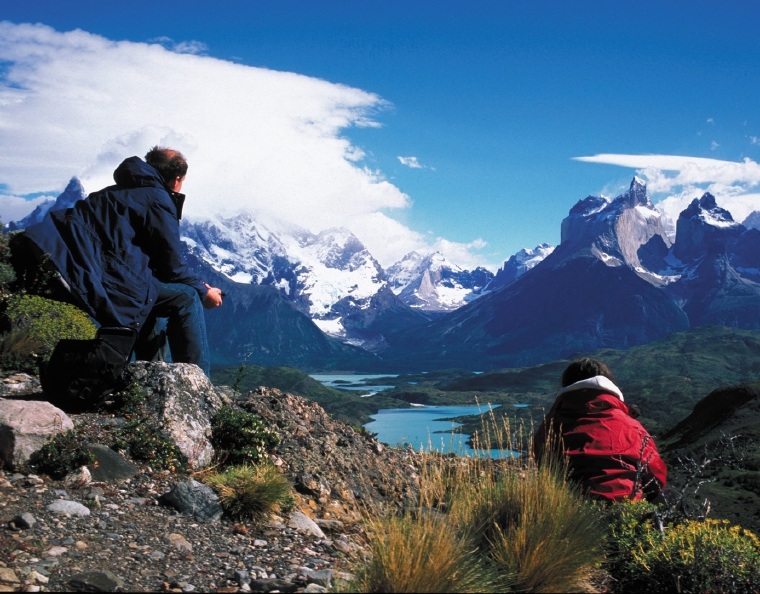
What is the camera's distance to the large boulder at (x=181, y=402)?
8.20 metres

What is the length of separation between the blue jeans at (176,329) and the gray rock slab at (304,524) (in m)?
2.92

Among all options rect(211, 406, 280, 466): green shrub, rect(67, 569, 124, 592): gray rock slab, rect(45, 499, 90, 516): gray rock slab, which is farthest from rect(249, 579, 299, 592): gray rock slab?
rect(211, 406, 280, 466): green shrub

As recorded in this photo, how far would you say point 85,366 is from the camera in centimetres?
768

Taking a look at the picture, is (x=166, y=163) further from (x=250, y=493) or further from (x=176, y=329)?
(x=250, y=493)

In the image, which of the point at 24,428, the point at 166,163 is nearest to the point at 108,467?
the point at 24,428

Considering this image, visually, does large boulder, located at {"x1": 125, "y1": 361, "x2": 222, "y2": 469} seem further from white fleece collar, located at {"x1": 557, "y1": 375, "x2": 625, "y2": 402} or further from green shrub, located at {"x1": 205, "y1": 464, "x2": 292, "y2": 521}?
white fleece collar, located at {"x1": 557, "y1": 375, "x2": 625, "y2": 402}

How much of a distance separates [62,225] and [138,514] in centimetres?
339

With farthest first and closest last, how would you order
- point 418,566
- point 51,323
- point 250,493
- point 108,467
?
point 51,323 → point 108,467 → point 250,493 → point 418,566

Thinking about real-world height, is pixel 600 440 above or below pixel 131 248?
below

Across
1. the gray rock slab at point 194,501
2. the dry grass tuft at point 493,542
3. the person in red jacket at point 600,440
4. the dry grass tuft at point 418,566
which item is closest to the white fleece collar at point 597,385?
the person in red jacket at point 600,440

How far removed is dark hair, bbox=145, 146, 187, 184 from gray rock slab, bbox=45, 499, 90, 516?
13.5 feet

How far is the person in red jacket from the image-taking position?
705 centimetres

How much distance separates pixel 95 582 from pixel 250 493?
2.33 meters

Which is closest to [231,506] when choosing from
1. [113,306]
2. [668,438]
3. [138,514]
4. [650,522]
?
[138,514]
